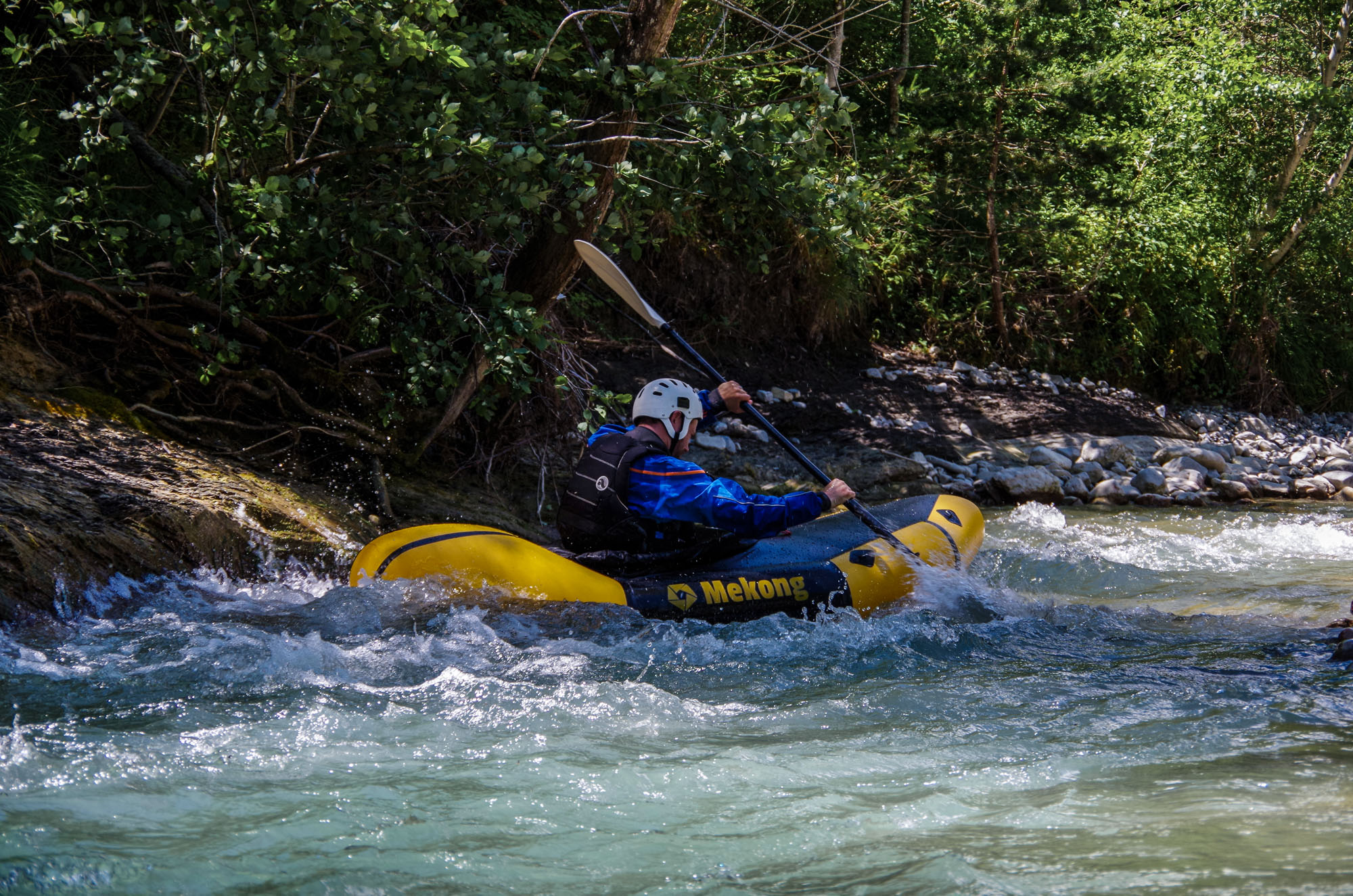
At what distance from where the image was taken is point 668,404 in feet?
14.2

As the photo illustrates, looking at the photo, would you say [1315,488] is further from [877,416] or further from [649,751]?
[649,751]

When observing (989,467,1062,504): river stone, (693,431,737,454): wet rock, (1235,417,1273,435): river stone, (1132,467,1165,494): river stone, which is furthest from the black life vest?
(1235,417,1273,435): river stone

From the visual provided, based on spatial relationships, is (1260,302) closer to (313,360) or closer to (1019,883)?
(313,360)

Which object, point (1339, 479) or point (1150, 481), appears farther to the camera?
point (1339, 479)

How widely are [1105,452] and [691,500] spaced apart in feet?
19.5

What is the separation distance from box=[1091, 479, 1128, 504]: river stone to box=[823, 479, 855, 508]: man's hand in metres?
4.39

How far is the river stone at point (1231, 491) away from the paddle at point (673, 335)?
187 inches

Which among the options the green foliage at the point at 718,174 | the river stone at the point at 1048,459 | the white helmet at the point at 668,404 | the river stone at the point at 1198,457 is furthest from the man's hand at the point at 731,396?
the river stone at the point at 1198,457

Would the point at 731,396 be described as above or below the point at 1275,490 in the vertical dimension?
above

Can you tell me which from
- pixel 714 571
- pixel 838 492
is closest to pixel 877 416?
pixel 838 492

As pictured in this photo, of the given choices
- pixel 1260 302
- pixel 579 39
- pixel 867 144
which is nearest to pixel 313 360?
pixel 579 39

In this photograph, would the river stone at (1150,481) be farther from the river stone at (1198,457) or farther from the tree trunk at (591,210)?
the tree trunk at (591,210)

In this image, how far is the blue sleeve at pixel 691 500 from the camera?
4.18m

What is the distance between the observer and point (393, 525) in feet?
17.1
